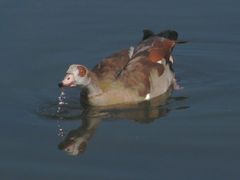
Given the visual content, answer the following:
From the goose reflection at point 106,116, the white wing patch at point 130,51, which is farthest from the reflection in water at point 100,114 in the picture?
the white wing patch at point 130,51

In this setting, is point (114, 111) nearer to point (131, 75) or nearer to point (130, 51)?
point (131, 75)

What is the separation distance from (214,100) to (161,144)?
1938mm

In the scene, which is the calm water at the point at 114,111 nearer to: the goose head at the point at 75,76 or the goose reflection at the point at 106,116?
the goose reflection at the point at 106,116

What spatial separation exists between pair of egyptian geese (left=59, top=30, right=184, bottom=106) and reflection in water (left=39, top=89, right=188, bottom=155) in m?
0.15

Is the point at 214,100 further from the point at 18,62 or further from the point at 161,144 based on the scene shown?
the point at 18,62

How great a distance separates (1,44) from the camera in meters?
15.0

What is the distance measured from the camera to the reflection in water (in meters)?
12.1

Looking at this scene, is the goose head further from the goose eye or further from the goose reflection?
the goose reflection

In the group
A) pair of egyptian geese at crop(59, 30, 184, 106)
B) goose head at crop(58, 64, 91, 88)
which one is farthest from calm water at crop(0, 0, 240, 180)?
goose head at crop(58, 64, 91, 88)

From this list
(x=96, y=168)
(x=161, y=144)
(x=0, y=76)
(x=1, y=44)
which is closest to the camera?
(x=96, y=168)

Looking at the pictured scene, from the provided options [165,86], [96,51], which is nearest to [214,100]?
[165,86]

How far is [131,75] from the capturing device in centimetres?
1343

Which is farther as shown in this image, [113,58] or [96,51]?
[96,51]

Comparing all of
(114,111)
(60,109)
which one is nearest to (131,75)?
(114,111)
